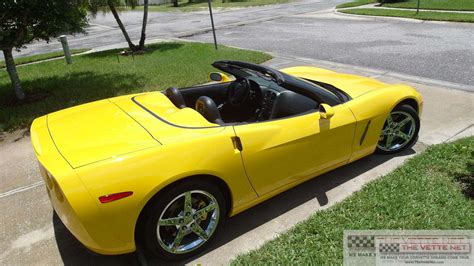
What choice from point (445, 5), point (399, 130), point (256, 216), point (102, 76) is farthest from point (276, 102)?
point (445, 5)

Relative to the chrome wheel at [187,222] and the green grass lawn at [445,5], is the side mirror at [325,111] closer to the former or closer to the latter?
the chrome wheel at [187,222]

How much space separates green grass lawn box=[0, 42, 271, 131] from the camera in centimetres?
707

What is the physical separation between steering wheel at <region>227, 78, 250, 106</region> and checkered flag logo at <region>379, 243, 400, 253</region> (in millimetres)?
1899

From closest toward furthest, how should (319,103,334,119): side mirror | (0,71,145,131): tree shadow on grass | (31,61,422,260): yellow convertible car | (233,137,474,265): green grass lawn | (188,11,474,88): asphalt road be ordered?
1. (31,61,422,260): yellow convertible car
2. (233,137,474,265): green grass lawn
3. (319,103,334,119): side mirror
4. (0,71,145,131): tree shadow on grass
5. (188,11,474,88): asphalt road

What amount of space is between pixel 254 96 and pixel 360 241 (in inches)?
67.3

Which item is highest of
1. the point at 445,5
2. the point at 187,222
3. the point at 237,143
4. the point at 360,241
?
the point at 445,5

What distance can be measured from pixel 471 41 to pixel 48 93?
11136 mm

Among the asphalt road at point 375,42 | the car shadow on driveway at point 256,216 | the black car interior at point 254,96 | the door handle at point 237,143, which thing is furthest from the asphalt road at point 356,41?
the door handle at point 237,143

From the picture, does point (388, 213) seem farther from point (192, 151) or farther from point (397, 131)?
point (192, 151)

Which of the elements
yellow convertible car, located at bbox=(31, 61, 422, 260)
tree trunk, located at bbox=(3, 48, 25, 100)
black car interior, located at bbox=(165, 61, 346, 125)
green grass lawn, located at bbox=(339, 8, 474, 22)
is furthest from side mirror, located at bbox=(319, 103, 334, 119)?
green grass lawn, located at bbox=(339, 8, 474, 22)

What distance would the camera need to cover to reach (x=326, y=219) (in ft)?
10.6

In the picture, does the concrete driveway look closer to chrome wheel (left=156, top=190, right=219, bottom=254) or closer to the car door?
chrome wheel (left=156, top=190, right=219, bottom=254)

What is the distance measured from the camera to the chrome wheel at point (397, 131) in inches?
162

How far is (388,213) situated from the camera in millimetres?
3232
